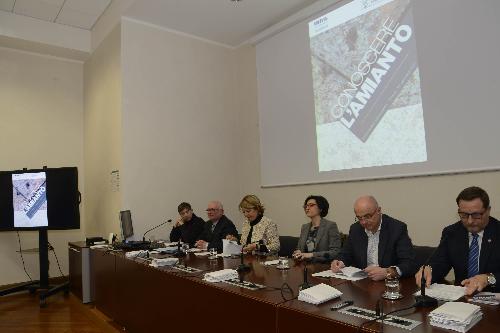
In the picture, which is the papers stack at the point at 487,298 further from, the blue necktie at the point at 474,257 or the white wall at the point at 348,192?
the white wall at the point at 348,192

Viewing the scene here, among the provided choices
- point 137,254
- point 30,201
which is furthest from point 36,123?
point 137,254

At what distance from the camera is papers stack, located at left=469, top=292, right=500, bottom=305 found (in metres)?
1.58

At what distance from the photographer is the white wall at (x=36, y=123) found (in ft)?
17.0

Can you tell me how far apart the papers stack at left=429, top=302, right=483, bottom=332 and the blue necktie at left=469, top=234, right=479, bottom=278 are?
760 millimetres

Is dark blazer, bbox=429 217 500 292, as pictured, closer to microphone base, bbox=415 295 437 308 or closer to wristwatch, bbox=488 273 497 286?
wristwatch, bbox=488 273 497 286

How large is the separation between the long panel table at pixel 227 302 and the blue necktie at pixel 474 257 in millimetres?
358

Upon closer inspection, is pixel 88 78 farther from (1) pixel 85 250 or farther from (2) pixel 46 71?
(1) pixel 85 250

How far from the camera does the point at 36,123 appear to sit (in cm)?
544

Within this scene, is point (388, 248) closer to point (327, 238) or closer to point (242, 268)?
point (327, 238)

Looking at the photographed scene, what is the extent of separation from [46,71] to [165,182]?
8.54ft

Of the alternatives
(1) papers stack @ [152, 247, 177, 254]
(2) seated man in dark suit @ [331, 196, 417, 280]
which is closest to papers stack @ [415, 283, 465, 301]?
(2) seated man in dark suit @ [331, 196, 417, 280]

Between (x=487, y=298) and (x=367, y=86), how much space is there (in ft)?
8.41

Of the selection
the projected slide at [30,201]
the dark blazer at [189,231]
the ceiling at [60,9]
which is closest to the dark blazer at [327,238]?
the dark blazer at [189,231]

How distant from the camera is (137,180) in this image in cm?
456
